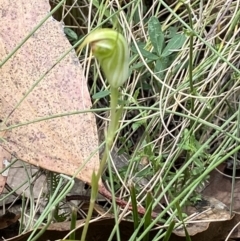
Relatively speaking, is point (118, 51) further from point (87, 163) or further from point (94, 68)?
point (94, 68)

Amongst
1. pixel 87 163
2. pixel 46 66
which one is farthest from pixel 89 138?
pixel 46 66

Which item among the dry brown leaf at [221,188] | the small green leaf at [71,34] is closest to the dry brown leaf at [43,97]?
the small green leaf at [71,34]

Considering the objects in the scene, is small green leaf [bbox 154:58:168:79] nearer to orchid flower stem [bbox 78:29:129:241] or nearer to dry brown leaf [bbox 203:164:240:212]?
dry brown leaf [bbox 203:164:240:212]

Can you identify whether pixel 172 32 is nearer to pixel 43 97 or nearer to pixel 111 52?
pixel 43 97

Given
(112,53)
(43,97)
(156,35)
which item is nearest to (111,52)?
(112,53)

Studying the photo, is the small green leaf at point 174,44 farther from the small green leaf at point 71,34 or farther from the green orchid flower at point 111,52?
the green orchid flower at point 111,52

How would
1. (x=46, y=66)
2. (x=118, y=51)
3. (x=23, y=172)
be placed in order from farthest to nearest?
(x=23, y=172), (x=46, y=66), (x=118, y=51)
